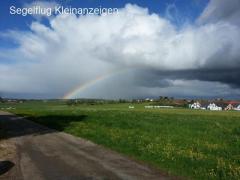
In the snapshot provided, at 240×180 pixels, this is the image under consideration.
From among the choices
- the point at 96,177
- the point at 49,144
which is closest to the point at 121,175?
the point at 96,177

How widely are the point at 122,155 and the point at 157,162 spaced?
7.88 ft

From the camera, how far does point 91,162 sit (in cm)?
1380

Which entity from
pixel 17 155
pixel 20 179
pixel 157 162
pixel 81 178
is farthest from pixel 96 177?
pixel 17 155

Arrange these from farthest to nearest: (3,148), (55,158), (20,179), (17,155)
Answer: (3,148) < (17,155) < (55,158) < (20,179)

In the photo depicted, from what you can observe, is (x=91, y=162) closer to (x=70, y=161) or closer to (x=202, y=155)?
(x=70, y=161)

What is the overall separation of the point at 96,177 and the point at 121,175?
93 cm

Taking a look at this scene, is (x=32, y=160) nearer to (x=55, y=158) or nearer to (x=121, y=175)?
(x=55, y=158)

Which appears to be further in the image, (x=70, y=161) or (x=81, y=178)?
(x=70, y=161)

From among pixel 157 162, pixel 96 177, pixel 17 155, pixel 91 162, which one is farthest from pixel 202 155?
pixel 17 155

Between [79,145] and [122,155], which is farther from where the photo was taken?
[79,145]

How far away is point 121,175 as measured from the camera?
37.2 feet

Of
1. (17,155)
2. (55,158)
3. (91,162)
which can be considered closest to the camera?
(91,162)

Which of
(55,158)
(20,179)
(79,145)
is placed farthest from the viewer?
(79,145)

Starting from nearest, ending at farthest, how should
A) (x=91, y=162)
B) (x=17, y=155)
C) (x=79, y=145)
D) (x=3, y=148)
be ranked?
1. (x=91, y=162)
2. (x=17, y=155)
3. (x=3, y=148)
4. (x=79, y=145)
